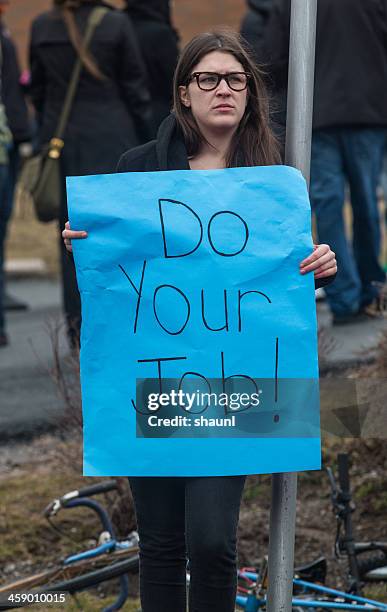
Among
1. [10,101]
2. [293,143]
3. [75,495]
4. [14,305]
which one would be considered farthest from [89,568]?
[14,305]

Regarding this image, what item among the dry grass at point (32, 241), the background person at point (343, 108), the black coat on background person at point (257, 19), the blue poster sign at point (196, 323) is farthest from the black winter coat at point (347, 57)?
the dry grass at point (32, 241)

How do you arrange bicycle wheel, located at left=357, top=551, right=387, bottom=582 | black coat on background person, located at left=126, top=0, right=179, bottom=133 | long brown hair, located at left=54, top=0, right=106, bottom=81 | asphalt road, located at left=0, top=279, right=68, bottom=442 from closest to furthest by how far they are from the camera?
bicycle wheel, located at left=357, top=551, right=387, bottom=582
asphalt road, located at left=0, top=279, right=68, bottom=442
long brown hair, located at left=54, top=0, right=106, bottom=81
black coat on background person, located at left=126, top=0, right=179, bottom=133

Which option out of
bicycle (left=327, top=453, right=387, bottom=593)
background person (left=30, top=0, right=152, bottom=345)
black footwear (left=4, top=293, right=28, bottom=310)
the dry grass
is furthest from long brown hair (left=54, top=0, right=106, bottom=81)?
the dry grass

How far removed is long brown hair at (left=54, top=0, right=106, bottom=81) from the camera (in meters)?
7.49

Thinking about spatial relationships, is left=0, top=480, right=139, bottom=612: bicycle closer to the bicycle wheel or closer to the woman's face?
the bicycle wheel

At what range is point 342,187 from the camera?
787cm

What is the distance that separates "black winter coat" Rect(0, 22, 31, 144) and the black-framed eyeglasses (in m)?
5.32

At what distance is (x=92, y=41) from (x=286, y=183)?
461cm

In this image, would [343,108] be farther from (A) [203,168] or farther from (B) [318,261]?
(B) [318,261]

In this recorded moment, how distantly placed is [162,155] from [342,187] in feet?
15.2

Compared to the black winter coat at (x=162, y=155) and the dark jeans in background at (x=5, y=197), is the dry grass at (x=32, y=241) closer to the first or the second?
the dark jeans in background at (x=5, y=197)

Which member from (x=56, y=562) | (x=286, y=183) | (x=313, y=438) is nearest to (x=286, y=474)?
(x=313, y=438)

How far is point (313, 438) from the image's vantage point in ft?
10.1

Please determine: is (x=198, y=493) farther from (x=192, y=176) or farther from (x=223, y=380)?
(x=192, y=176)
